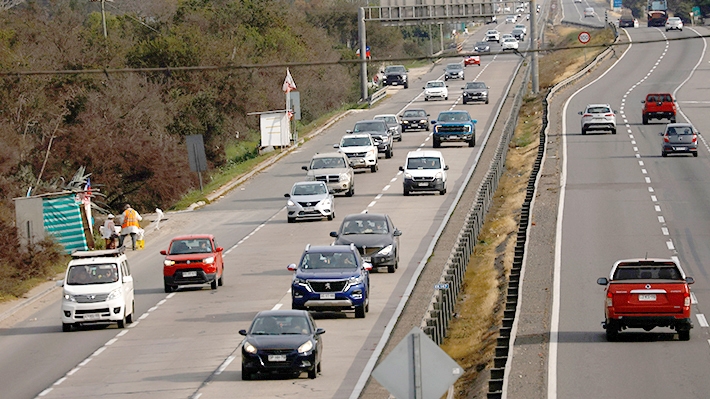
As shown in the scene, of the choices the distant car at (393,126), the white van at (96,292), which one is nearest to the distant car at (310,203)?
the white van at (96,292)

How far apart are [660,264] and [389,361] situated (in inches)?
496

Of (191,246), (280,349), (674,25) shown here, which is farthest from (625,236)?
(674,25)

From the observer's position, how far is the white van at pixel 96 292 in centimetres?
2784

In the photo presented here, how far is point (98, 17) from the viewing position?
415 ft

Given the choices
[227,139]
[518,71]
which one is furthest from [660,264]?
[518,71]

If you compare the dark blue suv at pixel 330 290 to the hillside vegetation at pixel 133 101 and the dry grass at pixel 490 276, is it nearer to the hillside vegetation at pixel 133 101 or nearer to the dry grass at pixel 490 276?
the dry grass at pixel 490 276

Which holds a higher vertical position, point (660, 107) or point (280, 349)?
point (660, 107)

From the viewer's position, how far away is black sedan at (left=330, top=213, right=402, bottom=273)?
33188 mm

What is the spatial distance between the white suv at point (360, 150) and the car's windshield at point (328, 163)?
A: 5.49 metres

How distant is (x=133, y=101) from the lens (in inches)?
2864

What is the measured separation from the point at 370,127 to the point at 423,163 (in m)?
12.6

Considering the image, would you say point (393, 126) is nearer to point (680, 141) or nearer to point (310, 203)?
point (680, 141)

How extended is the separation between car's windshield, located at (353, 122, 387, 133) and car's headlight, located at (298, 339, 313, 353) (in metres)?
39.1

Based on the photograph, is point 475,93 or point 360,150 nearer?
point 360,150
